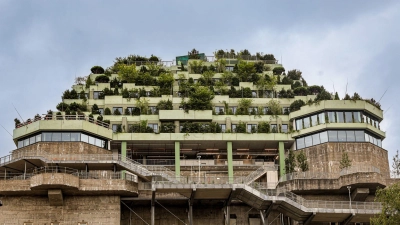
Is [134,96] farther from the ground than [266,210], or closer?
farther from the ground

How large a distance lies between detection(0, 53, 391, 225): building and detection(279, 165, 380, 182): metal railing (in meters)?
0.11

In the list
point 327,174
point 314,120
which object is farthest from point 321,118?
point 327,174

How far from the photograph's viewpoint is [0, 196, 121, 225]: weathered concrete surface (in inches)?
2672

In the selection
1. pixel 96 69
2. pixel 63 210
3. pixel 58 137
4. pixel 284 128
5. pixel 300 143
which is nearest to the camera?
pixel 63 210

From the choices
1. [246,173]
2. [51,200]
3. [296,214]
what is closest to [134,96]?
[246,173]

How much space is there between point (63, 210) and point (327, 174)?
27883 mm

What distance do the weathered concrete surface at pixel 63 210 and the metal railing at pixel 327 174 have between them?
1839 cm

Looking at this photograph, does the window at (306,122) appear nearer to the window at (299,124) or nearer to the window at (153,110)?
the window at (299,124)

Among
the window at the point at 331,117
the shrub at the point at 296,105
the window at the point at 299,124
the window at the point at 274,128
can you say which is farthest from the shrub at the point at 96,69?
the window at the point at 331,117

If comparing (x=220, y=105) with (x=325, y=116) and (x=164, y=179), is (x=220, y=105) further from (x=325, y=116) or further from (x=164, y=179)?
(x=164, y=179)

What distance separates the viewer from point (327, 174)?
74.1 meters

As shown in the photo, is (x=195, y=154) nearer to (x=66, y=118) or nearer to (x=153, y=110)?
(x=153, y=110)

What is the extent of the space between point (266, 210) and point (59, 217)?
20.5 metres

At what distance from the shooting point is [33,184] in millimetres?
66625
